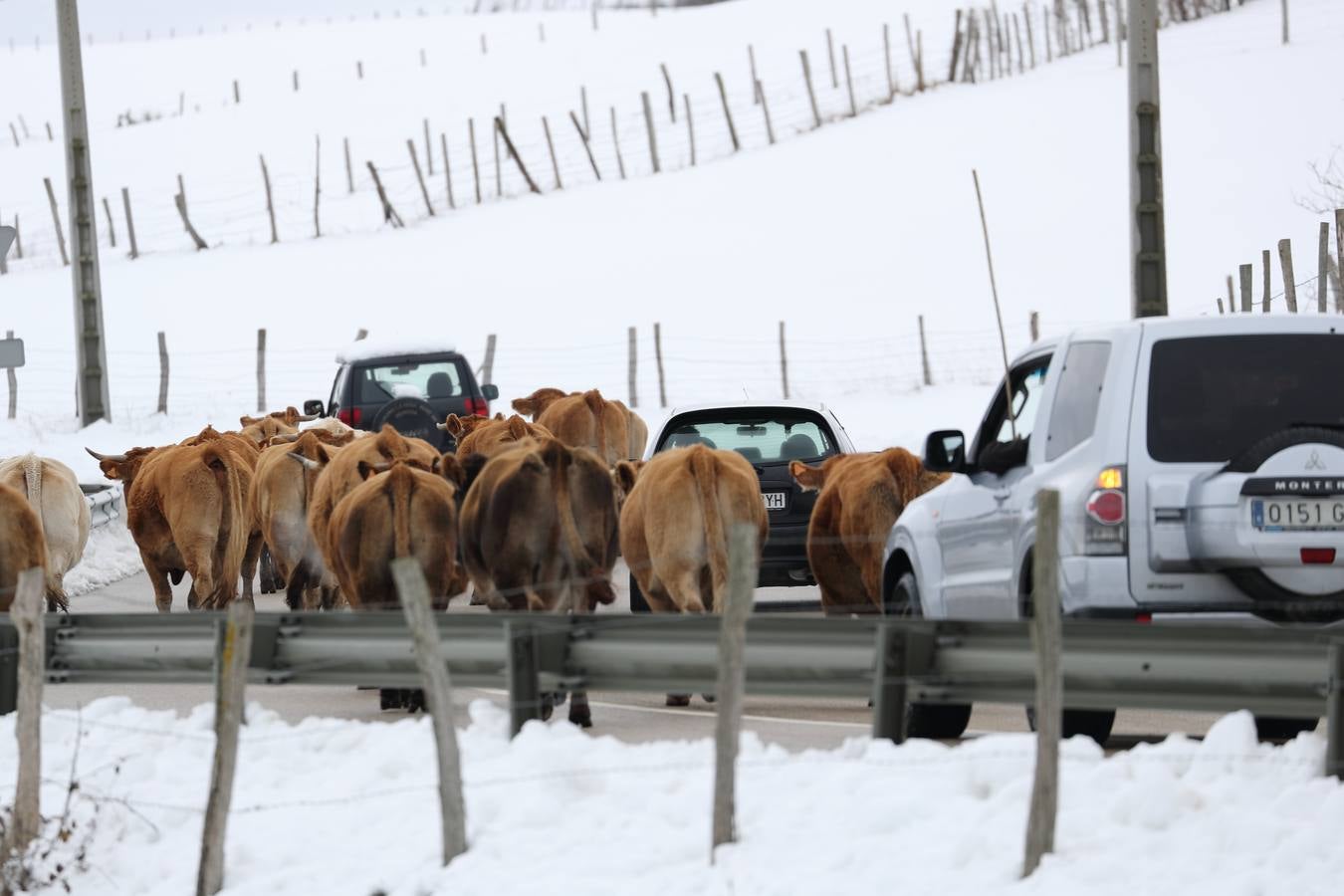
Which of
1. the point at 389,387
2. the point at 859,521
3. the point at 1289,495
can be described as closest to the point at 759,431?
the point at 859,521

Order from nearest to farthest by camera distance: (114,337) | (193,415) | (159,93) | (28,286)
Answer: (193,415)
(114,337)
(28,286)
(159,93)

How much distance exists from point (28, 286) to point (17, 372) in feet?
25.4

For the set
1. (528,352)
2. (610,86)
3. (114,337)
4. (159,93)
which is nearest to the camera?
(528,352)

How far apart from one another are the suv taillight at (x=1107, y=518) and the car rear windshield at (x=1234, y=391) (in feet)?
0.66

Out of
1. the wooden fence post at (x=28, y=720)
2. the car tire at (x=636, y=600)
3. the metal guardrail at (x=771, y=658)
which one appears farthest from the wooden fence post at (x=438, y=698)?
the car tire at (x=636, y=600)

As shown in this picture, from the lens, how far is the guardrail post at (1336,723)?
7.79m

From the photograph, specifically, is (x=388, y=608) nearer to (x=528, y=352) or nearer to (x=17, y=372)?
(x=528, y=352)

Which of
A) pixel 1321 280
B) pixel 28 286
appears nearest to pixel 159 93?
pixel 28 286

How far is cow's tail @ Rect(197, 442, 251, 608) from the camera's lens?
52.9 ft

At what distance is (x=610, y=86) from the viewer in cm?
7250

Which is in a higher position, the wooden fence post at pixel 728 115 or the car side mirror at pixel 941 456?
the wooden fence post at pixel 728 115

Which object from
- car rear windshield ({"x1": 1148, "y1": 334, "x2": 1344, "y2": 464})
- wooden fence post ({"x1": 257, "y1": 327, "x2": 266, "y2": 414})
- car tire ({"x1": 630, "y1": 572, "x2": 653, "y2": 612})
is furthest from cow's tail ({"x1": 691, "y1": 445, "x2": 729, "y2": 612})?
wooden fence post ({"x1": 257, "y1": 327, "x2": 266, "y2": 414})

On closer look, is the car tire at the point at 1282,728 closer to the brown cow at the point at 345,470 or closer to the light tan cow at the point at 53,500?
the brown cow at the point at 345,470

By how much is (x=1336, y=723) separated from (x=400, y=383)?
1920 centimetres
